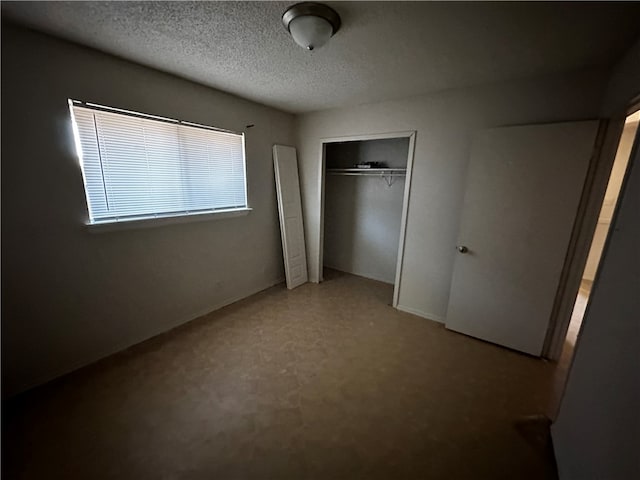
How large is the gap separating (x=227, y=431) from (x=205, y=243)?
1755mm

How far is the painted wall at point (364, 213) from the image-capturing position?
12.1ft

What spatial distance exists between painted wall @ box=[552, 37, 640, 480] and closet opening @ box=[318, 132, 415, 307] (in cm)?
200

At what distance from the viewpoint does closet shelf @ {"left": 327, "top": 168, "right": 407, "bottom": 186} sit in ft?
11.5

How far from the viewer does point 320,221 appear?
11.9 ft

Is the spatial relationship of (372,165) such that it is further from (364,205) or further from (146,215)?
(146,215)

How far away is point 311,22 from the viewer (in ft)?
4.36

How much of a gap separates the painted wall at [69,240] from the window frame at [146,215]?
0.12ft

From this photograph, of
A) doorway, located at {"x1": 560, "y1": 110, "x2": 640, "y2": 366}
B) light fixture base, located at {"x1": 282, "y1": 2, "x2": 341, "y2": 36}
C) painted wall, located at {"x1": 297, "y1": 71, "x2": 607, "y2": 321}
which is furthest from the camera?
doorway, located at {"x1": 560, "y1": 110, "x2": 640, "y2": 366}

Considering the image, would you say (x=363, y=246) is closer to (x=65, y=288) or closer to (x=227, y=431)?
(x=227, y=431)

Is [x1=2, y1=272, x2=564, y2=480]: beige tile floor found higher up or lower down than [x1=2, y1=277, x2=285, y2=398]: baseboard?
lower down

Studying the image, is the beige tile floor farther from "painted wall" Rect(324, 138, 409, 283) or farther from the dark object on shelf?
the dark object on shelf

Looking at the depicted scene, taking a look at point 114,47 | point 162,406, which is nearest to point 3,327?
point 162,406

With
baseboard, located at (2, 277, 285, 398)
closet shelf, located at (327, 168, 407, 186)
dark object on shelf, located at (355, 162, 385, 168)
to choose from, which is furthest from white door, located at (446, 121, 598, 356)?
baseboard, located at (2, 277, 285, 398)

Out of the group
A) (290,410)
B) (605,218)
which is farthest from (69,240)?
(605,218)
